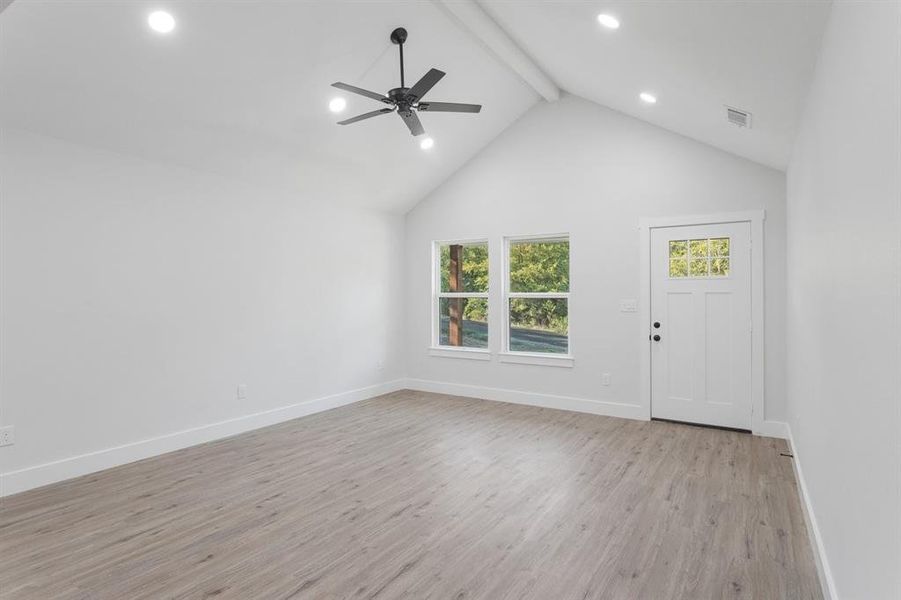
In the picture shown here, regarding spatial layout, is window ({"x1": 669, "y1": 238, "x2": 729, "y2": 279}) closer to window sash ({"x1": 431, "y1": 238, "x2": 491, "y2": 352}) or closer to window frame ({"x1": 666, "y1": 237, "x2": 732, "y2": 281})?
window frame ({"x1": 666, "y1": 237, "x2": 732, "y2": 281})

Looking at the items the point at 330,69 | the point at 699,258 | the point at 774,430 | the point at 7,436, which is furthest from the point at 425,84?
the point at 774,430

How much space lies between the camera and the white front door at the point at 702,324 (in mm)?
4711

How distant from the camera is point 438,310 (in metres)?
6.91

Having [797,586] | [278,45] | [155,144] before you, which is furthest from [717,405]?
[155,144]

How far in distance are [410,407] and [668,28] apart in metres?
4.57

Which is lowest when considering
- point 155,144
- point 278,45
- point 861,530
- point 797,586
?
point 797,586

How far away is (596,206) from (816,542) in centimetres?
386

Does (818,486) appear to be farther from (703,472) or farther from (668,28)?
(668,28)

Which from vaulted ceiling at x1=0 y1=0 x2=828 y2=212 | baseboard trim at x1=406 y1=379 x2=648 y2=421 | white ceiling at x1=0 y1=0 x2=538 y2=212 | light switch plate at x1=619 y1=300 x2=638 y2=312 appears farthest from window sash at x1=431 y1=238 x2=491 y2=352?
light switch plate at x1=619 y1=300 x2=638 y2=312

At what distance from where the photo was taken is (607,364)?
539 cm

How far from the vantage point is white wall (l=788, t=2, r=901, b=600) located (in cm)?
111

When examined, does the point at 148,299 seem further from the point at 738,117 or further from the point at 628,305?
the point at 738,117

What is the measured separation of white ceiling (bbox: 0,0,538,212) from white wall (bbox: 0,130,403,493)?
0.29 m

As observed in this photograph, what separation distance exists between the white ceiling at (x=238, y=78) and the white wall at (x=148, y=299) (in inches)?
11.5
